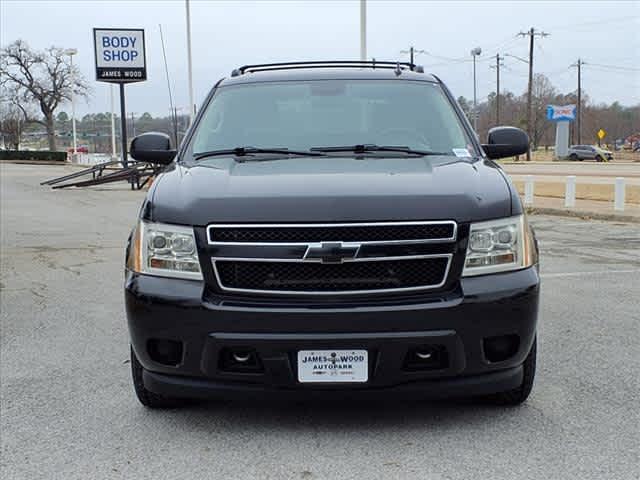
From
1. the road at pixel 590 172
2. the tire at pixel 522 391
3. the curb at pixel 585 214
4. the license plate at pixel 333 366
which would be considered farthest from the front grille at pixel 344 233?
the road at pixel 590 172

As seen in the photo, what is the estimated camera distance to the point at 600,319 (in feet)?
19.2

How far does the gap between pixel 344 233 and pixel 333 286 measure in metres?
0.24

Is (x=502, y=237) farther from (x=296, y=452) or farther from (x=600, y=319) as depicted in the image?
(x=600, y=319)

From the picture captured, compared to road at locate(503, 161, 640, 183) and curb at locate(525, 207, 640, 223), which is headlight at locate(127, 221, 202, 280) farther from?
road at locate(503, 161, 640, 183)

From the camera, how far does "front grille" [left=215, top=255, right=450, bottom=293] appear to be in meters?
3.21

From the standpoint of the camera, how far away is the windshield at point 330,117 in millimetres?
4363

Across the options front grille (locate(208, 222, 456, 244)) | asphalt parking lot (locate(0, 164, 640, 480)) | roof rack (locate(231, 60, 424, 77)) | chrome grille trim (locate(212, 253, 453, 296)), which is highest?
roof rack (locate(231, 60, 424, 77))

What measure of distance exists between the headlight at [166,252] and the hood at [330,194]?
0.05 meters

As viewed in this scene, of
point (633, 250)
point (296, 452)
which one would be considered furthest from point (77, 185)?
point (296, 452)

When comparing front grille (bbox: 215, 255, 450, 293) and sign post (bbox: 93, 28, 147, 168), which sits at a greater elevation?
sign post (bbox: 93, 28, 147, 168)

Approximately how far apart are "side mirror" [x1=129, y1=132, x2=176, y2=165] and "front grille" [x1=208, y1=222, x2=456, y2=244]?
171 centimetres

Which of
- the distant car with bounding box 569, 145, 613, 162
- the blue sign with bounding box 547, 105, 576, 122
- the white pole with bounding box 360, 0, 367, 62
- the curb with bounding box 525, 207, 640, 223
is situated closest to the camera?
the curb with bounding box 525, 207, 640, 223

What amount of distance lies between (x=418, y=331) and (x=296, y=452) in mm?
823

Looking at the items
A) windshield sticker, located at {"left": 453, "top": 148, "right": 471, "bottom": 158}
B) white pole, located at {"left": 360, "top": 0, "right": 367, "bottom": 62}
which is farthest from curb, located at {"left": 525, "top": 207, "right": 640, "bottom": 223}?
windshield sticker, located at {"left": 453, "top": 148, "right": 471, "bottom": 158}
